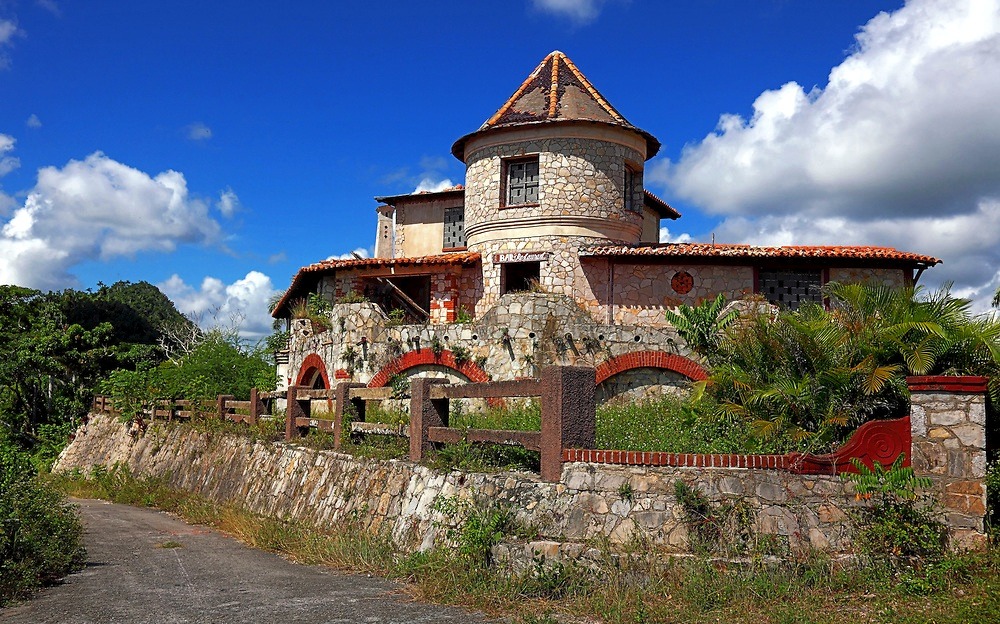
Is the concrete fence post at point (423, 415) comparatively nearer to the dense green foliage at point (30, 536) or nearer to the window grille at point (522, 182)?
the dense green foliage at point (30, 536)

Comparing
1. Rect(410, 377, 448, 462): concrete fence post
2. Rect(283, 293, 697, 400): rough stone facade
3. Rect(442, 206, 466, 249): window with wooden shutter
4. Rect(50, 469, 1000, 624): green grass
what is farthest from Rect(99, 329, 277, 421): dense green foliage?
Rect(50, 469, 1000, 624): green grass

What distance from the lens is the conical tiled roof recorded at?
23.9m

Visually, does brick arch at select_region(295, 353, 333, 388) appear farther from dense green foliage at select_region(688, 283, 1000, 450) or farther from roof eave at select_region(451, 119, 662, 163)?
dense green foliage at select_region(688, 283, 1000, 450)

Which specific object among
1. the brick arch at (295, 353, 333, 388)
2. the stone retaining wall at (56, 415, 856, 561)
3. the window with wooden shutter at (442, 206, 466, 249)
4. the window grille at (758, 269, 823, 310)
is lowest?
the stone retaining wall at (56, 415, 856, 561)

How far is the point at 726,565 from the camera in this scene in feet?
31.5

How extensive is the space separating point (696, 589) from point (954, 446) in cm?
343

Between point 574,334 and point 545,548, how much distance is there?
35.6ft

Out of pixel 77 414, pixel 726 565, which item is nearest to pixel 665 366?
pixel 726 565

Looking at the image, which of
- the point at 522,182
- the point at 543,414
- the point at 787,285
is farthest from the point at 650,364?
the point at 543,414

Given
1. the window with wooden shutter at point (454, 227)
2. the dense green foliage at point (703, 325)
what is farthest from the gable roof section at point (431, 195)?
the dense green foliage at point (703, 325)

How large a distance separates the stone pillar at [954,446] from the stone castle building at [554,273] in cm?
1014

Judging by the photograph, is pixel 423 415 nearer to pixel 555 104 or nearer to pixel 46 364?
pixel 555 104

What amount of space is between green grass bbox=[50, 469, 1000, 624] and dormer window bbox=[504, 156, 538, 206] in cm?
1409

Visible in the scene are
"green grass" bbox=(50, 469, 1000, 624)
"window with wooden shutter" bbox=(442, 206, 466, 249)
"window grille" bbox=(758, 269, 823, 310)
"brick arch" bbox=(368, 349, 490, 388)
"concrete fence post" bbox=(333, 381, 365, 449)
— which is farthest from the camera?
"window with wooden shutter" bbox=(442, 206, 466, 249)
